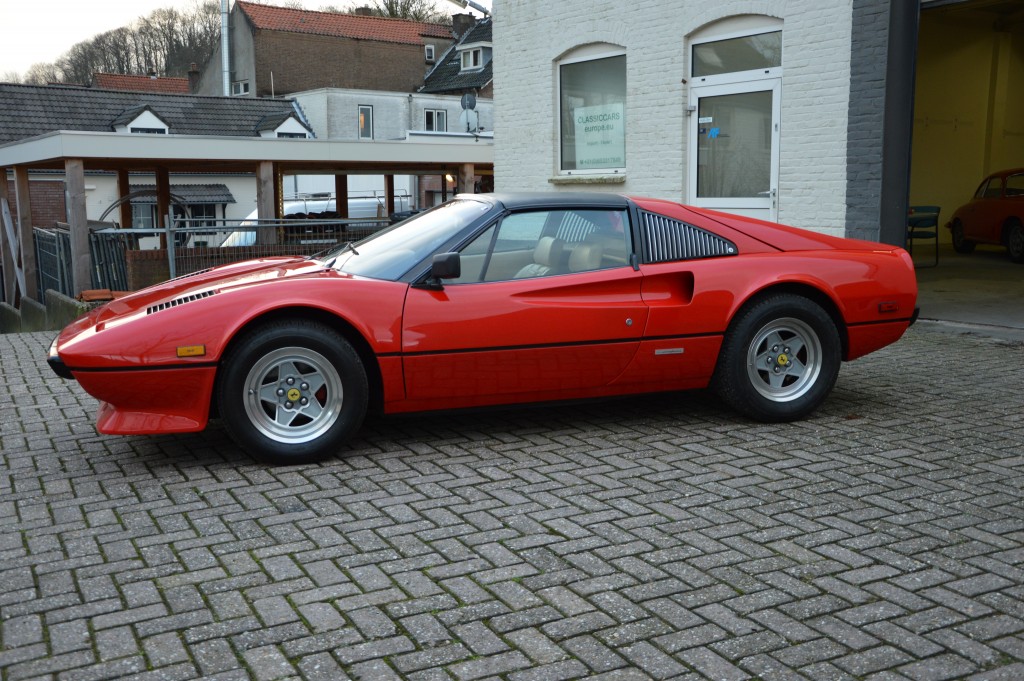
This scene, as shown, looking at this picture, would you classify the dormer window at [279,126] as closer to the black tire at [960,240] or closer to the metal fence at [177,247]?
the metal fence at [177,247]

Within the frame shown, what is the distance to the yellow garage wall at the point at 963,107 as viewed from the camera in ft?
58.1

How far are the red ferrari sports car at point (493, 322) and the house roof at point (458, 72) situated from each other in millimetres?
51496

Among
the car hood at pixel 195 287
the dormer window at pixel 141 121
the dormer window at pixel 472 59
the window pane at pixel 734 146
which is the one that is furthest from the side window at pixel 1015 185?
the dormer window at pixel 472 59

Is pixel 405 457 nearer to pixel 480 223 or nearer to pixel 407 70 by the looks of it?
pixel 480 223

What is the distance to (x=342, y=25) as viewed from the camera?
5925 centimetres

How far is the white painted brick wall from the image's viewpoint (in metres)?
10.8

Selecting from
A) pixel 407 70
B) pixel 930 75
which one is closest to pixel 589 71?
pixel 930 75

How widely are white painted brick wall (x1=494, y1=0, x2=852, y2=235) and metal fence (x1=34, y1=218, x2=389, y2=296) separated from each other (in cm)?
267

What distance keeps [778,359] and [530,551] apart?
102 inches

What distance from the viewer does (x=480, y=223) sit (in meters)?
5.59

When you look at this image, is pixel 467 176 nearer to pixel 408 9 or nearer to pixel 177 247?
pixel 177 247

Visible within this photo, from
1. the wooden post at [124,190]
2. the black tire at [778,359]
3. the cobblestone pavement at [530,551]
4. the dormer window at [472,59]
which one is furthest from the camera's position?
the dormer window at [472,59]

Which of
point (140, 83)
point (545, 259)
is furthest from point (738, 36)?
point (140, 83)

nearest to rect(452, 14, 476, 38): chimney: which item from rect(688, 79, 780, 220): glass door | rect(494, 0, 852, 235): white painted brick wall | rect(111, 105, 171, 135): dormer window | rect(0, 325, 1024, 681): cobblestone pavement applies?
rect(111, 105, 171, 135): dormer window
